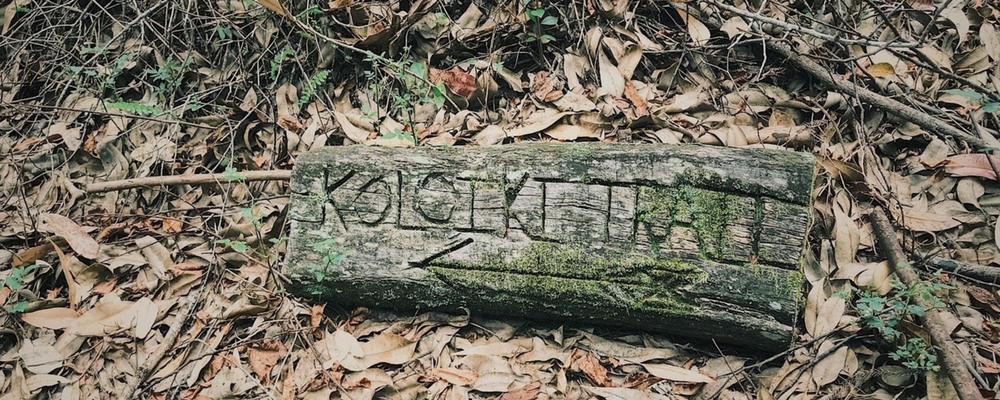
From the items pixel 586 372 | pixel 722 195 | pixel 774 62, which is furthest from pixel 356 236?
pixel 774 62

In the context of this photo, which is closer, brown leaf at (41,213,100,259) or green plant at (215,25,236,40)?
brown leaf at (41,213,100,259)

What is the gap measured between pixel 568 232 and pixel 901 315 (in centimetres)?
109

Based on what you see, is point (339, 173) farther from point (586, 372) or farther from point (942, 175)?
point (942, 175)

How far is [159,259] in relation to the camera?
2.68 metres

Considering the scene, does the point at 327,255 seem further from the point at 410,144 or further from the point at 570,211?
the point at 570,211

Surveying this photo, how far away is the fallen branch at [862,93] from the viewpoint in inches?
97.3

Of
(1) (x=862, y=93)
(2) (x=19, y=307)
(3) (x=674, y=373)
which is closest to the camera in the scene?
(3) (x=674, y=373)

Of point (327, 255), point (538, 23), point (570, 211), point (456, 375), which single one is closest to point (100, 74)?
point (327, 255)

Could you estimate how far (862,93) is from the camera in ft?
8.64

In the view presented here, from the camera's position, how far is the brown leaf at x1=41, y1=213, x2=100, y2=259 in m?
2.68

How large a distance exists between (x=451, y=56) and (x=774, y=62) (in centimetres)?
139

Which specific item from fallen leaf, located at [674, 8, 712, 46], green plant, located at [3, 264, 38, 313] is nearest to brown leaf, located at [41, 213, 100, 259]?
green plant, located at [3, 264, 38, 313]

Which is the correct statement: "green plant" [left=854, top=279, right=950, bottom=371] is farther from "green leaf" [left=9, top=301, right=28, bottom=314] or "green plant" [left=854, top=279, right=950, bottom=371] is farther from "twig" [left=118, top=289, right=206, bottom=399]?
"green leaf" [left=9, top=301, right=28, bottom=314]

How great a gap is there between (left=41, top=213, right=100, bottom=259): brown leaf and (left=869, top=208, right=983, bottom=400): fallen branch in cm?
300
